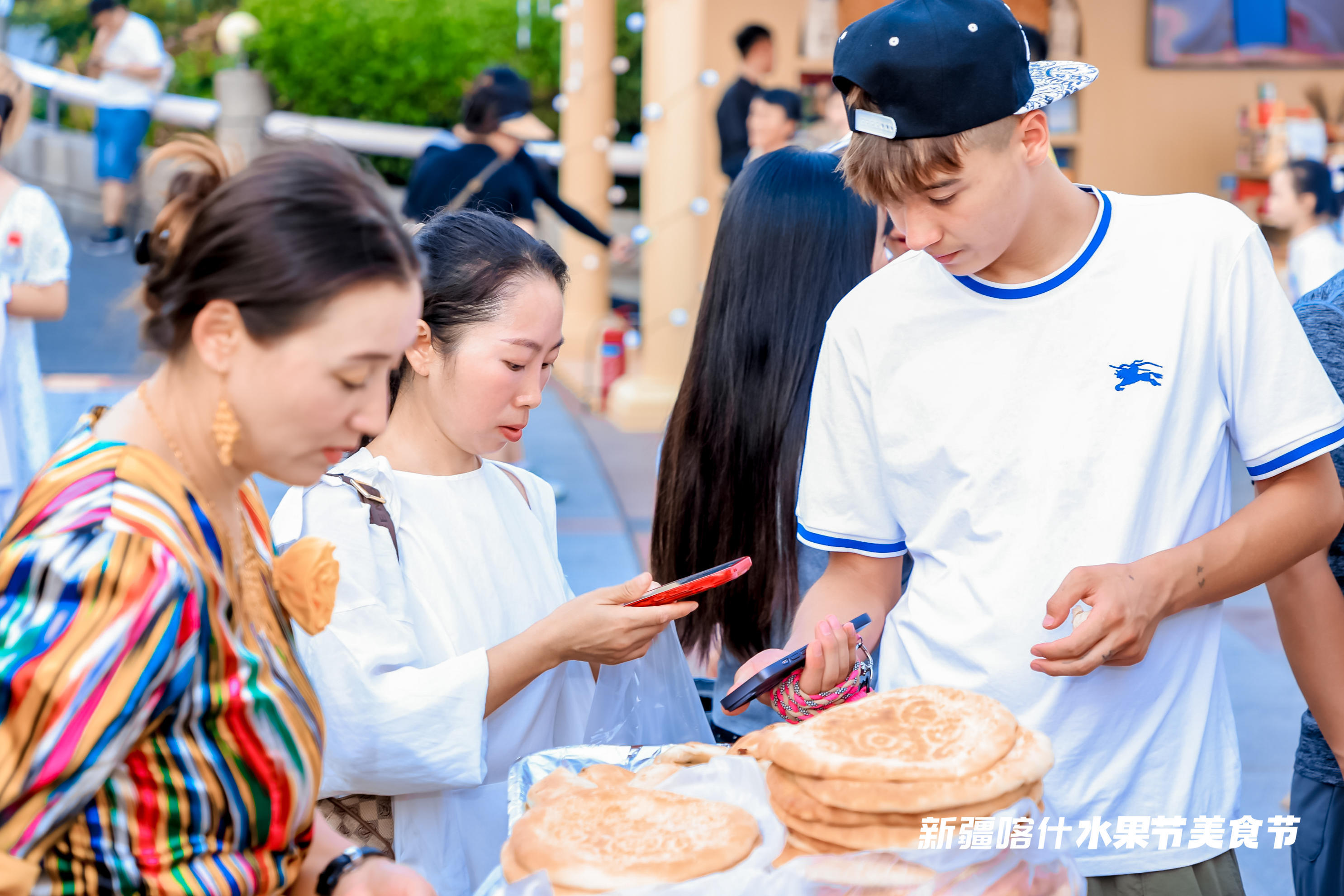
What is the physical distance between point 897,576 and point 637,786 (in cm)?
79

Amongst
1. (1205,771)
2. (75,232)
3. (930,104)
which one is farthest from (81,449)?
(75,232)

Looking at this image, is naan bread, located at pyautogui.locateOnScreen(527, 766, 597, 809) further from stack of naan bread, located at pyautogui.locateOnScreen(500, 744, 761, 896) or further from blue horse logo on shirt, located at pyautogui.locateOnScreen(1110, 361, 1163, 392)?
blue horse logo on shirt, located at pyautogui.locateOnScreen(1110, 361, 1163, 392)

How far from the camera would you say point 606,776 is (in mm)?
1624

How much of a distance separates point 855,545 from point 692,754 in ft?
1.87

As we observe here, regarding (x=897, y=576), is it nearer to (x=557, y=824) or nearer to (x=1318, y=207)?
(x=557, y=824)

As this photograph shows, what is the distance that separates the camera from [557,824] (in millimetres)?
1452

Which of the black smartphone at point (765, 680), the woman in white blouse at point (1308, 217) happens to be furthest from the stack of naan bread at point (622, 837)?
the woman in white blouse at point (1308, 217)

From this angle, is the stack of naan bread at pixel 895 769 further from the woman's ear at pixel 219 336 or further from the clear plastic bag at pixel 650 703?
the woman's ear at pixel 219 336

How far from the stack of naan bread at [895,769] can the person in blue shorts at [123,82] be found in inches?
490

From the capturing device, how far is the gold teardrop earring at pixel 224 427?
4.35 feet

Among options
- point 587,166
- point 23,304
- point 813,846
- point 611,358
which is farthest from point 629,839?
point 587,166

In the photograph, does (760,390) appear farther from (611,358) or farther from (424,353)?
(611,358)

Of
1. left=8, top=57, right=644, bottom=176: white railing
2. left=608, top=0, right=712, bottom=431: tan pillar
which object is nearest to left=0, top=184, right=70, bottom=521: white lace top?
left=608, top=0, right=712, bottom=431: tan pillar

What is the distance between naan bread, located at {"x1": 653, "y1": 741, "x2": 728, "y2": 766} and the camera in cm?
165
